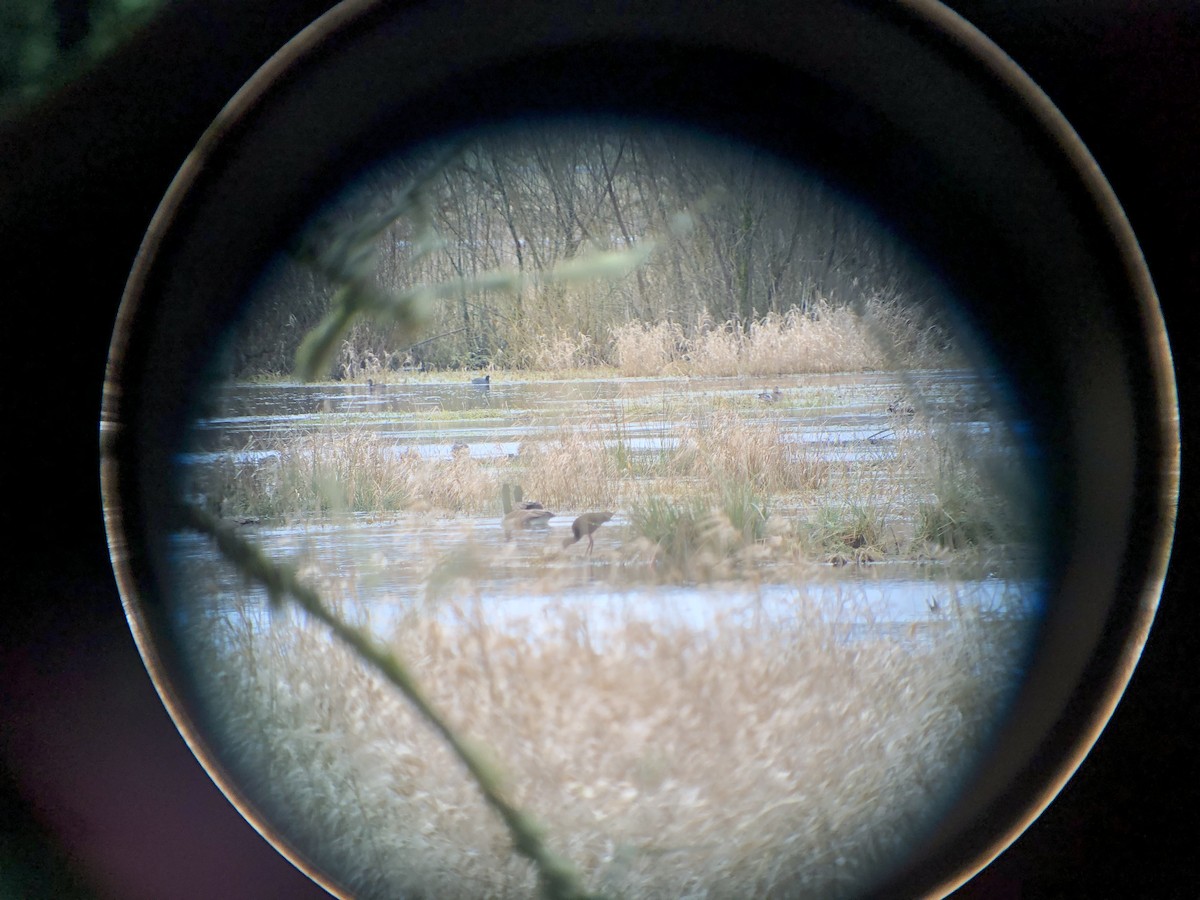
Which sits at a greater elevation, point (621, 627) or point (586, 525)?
point (586, 525)

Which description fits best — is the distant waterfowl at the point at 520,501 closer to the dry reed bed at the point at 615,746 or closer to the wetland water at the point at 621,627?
the wetland water at the point at 621,627

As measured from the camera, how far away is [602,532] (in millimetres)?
1218

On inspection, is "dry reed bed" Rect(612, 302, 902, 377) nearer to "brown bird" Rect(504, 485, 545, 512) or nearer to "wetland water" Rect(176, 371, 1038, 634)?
"wetland water" Rect(176, 371, 1038, 634)

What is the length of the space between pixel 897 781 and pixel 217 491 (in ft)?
2.85

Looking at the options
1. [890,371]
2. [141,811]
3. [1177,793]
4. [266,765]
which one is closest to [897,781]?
[1177,793]

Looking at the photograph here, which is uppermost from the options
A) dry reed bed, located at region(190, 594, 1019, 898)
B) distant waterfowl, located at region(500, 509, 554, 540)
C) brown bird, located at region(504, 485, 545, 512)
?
brown bird, located at region(504, 485, 545, 512)

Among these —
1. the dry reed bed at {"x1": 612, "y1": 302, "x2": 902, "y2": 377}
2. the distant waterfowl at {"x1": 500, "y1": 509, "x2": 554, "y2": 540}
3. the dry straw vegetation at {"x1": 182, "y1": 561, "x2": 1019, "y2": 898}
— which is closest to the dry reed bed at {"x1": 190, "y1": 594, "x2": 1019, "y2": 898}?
the dry straw vegetation at {"x1": 182, "y1": 561, "x2": 1019, "y2": 898}

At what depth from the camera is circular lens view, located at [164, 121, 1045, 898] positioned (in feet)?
3.31

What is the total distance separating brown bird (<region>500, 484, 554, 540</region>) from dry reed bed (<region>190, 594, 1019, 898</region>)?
0.12 metres

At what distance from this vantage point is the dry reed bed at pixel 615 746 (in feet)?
3.28

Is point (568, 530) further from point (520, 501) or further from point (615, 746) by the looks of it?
point (615, 746)

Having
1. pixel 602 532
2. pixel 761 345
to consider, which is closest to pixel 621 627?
pixel 602 532

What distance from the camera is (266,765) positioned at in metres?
1.00

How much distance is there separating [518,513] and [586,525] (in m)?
0.09
